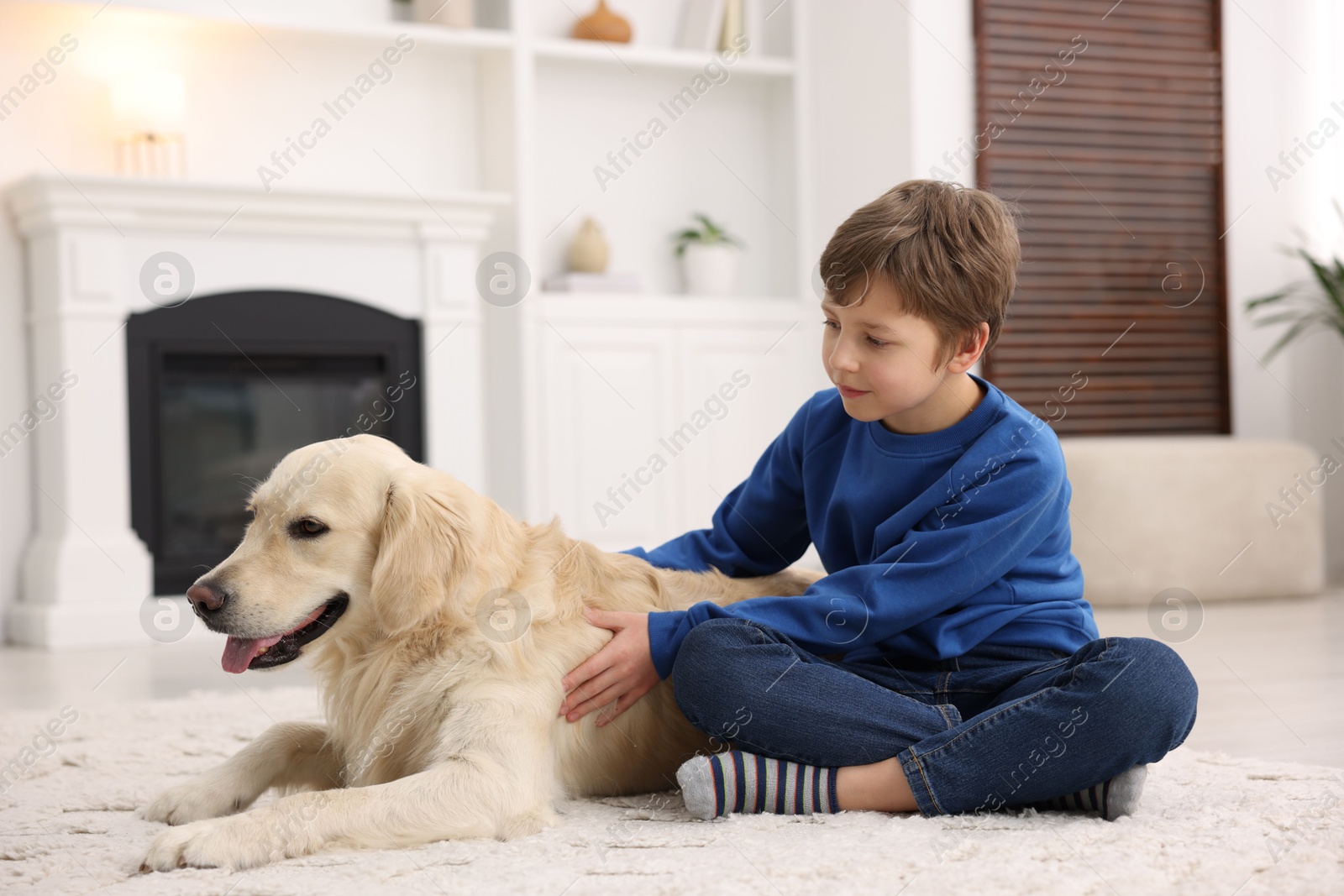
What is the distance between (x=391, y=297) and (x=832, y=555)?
2.58 metres

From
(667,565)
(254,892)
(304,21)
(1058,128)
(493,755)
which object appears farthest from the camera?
(1058,128)

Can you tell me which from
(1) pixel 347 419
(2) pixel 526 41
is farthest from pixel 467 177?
(1) pixel 347 419

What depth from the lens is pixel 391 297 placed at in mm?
3865

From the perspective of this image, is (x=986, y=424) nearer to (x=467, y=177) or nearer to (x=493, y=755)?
(x=493, y=755)

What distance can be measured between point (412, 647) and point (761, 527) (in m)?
0.53

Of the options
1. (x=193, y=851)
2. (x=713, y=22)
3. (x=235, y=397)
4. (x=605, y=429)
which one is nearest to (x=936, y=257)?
(x=193, y=851)

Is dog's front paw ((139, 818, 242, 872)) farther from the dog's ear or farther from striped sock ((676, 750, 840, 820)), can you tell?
striped sock ((676, 750, 840, 820))

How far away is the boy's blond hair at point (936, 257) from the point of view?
1.44m

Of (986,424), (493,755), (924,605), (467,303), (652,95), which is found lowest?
(493,755)

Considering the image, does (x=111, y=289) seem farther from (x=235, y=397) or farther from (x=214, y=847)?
(x=214, y=847)

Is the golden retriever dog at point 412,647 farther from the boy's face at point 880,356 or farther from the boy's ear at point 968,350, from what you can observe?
the boy's ear at point 968,350

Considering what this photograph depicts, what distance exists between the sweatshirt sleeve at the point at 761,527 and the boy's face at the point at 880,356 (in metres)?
0.21

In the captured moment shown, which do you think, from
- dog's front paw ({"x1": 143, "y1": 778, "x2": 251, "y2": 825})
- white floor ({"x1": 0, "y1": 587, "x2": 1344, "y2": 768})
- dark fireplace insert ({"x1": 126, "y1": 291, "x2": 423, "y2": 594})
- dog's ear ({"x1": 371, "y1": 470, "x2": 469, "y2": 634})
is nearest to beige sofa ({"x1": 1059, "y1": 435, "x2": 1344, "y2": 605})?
white floor ({"x1": 0, "y1": 587, "x2": 1344, "y2": 768})

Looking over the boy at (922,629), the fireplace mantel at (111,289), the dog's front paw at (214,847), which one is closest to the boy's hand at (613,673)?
the boy at (922,629)
